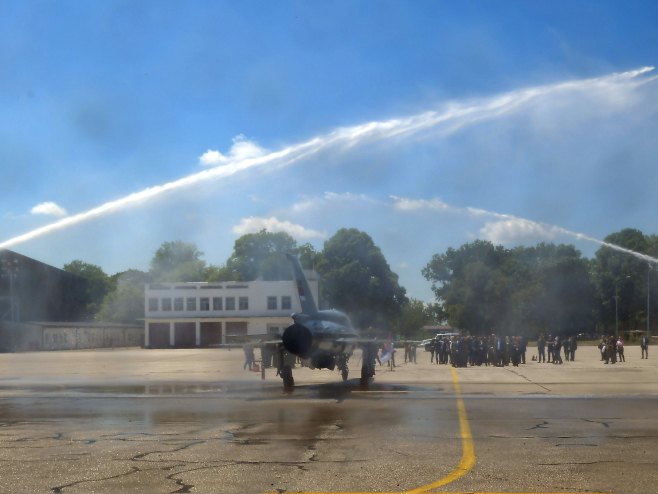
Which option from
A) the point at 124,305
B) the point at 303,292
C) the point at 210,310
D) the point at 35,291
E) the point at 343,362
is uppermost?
the point at 35,291

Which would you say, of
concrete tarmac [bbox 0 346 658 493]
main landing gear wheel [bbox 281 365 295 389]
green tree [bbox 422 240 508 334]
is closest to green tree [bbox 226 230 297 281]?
green tree [bbox 422 240 508 334]

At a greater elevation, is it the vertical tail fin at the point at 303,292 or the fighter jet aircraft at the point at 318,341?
the vertical tail fin at the point at 303,292

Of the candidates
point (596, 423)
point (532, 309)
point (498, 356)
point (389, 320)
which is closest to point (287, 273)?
point (389, 320)

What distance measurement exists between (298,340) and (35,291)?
82.2 m

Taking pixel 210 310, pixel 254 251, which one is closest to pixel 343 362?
pixel 210 310

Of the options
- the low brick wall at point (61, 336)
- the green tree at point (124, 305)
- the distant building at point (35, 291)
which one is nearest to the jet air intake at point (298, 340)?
the distant building at point (35, 291)

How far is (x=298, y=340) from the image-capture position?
29.6 meters

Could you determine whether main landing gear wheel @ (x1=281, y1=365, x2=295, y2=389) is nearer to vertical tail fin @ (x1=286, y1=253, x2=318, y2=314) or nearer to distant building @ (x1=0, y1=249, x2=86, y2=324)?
vertical tail fin @ (x1=286, y1=253, x2=318, y2=314)

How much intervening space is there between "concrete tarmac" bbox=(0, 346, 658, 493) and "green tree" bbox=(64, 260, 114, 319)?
130646 mm

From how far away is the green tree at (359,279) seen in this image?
10450cm

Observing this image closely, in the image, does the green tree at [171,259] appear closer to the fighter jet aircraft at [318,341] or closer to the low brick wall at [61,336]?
the low brick wall at [61,336]

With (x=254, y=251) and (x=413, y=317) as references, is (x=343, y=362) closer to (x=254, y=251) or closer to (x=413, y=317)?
(x=254, y=251)

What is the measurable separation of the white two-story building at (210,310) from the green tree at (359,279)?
5.55 meters

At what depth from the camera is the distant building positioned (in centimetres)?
8400
